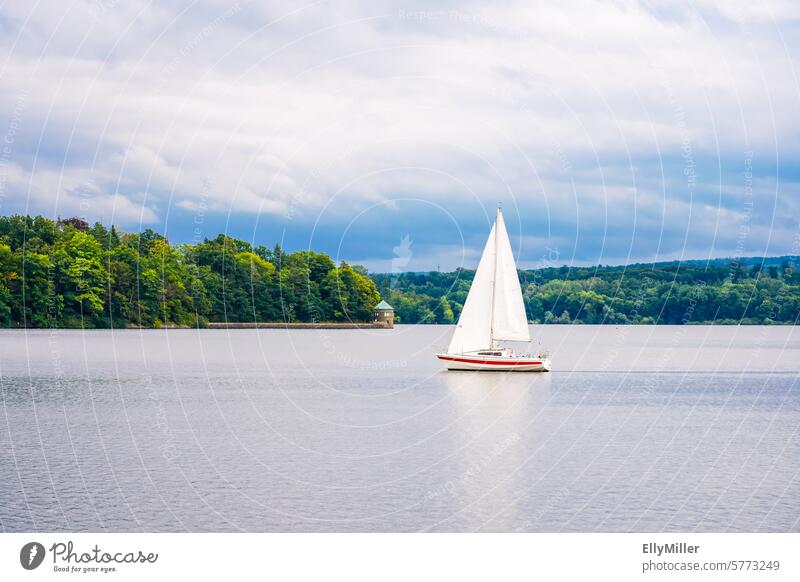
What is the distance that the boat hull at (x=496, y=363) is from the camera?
9756cm

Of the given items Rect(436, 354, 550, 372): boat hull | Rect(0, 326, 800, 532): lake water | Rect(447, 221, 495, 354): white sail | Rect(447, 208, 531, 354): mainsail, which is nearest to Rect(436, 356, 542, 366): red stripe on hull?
Rect(436, 354, 550, 372): boat hull

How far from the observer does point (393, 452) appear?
5209 cm

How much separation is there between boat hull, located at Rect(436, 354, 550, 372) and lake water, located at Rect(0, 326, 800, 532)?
1.21m

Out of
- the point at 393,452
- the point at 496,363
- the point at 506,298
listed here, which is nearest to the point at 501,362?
the point at 496,363

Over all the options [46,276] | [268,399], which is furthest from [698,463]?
[46,276]

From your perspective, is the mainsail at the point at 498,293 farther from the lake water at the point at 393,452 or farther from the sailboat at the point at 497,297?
the lake water at the point at 393,452

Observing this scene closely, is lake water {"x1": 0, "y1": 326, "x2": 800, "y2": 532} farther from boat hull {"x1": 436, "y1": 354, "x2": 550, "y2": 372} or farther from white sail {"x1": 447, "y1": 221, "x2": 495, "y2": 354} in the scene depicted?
white sail {"x1": 447, "y1": 221, "x2": 495, "y2": 354}

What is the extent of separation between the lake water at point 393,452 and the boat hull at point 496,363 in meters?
1.21

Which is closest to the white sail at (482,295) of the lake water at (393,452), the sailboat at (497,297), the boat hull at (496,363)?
the sailboat at (497,297)

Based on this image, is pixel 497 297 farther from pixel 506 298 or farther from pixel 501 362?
pixel 501 362

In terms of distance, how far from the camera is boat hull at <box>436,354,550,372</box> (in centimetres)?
9756
